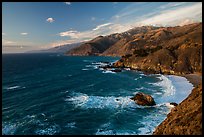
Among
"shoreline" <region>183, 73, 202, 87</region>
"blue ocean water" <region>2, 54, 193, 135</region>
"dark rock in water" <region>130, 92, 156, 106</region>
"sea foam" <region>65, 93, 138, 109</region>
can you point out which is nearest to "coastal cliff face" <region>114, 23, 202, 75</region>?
"shoreline" <region>183, 73, 202, 87</region>

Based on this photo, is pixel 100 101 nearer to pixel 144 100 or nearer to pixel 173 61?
pixel 144 100

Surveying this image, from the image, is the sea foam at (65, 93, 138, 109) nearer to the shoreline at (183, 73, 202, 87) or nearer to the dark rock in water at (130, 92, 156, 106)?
the dark rock in water at (130, 92, 156, 106)

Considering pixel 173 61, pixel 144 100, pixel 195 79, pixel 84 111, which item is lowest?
pixel 84 111

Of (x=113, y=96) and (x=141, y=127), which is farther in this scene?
(x=113, y=96)

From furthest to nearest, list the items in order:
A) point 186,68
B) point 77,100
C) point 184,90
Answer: point 186,68 < point 184,90 < point 77,100

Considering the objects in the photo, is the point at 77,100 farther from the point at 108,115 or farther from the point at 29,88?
the point at 29,88

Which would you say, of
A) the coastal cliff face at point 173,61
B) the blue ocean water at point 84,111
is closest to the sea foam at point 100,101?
the blue ocean water at point 84,111

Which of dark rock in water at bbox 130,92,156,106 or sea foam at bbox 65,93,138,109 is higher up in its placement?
dark rock in water at bbox 130,92,156,106

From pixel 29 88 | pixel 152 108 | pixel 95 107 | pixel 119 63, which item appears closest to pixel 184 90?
pixel 152 108

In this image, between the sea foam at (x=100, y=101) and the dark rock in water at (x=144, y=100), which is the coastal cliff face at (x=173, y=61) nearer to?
the dark rock in water at (x=144, y=100)


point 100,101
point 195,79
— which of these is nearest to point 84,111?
point 100,101

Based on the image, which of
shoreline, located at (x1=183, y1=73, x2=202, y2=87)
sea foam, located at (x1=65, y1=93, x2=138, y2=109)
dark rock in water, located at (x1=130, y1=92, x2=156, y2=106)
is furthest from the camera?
shoreline, located at (x1=183, y1=73, x2=202, y2=87)
